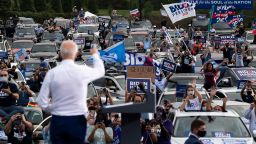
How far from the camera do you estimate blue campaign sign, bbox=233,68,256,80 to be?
22.7m

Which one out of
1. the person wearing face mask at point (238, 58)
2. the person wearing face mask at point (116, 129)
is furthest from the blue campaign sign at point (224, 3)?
the person wearing face mask at point (116, 129)

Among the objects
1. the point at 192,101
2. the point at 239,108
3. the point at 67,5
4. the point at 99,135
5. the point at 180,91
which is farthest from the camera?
the point at 67,5

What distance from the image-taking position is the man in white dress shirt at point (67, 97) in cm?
709

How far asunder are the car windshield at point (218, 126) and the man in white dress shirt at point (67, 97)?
22.5 feet

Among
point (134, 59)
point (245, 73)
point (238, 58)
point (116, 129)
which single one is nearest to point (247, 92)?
point (134, 59)

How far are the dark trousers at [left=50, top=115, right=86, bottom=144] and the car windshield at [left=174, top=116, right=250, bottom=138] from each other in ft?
22.6

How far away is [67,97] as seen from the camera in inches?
281

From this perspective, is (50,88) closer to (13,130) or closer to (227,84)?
(13,130)

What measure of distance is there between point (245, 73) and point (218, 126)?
30.5 ft

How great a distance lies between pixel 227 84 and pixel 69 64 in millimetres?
15705

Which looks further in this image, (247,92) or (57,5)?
(57,5)

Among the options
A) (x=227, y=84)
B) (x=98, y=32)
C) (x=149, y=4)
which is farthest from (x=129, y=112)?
(x=149, y=4)

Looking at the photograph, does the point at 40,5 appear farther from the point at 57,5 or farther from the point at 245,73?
the point at 245,73

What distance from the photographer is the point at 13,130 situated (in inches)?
555
